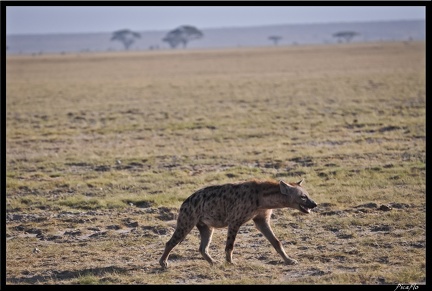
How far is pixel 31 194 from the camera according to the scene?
492 inches

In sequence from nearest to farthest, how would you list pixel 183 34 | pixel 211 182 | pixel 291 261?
pixel 291 261 < pixel 211 182 < pixel 183 34

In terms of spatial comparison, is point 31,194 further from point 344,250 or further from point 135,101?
point 135,101

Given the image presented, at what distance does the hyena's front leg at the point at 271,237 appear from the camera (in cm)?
805

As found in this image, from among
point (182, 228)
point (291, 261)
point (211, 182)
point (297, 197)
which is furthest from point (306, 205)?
point (211, 182)

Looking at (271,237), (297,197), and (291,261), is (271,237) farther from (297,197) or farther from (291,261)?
(297,197)

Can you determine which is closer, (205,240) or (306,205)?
(306,205)

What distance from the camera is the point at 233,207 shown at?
315 inches

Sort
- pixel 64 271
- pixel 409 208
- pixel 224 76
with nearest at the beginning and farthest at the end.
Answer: pixel 64 271, pixel 409 208, pixel 224 76

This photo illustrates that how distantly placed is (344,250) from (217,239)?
1659 mm

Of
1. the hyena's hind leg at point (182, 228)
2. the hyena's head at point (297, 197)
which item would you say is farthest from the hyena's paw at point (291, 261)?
the hyena's hind leg at point (182, 228)

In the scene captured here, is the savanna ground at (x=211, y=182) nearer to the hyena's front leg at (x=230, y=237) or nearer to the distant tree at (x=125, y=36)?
the hyena's front leg at (x=230, y=237)

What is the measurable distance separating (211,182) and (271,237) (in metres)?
5.10

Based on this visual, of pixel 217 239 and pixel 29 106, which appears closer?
pixel 217 239
